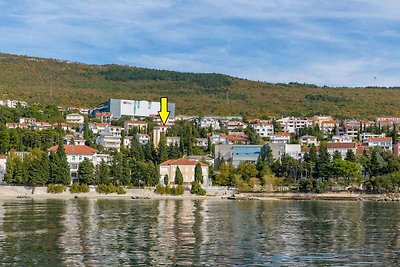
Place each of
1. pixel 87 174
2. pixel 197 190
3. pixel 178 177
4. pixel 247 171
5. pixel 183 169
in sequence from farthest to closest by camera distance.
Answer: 1. pixel 247 171
2. pixel 183 169
3. pixel 178 177
4. pixel 197 190
5. pixel 87 174

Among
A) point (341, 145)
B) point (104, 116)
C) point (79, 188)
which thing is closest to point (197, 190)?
point (79, 188)

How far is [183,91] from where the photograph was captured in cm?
15888

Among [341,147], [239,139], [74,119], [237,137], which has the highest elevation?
[74,119]

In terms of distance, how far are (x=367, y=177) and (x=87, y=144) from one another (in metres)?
34.6

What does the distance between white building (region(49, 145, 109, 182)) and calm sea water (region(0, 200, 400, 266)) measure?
30.9 m

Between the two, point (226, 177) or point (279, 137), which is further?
point (279, 137)

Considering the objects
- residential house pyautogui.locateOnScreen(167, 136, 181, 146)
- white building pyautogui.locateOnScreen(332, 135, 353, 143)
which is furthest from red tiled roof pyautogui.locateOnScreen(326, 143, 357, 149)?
residential house pyautogui.locateOnScreen(167, 136, 181, 146)

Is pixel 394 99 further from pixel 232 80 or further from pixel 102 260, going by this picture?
pixel 102 260

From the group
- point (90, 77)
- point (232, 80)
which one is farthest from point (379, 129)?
point (90, 77)

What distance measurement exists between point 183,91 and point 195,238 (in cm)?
12937

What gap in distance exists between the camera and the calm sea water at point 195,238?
79.3 ft

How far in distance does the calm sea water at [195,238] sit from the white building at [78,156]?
101ft

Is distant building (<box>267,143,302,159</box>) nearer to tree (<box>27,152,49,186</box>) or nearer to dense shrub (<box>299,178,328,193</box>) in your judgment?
dense shrub (<box>299,178,328,193</box>)

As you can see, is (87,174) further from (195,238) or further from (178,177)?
(195,238)
